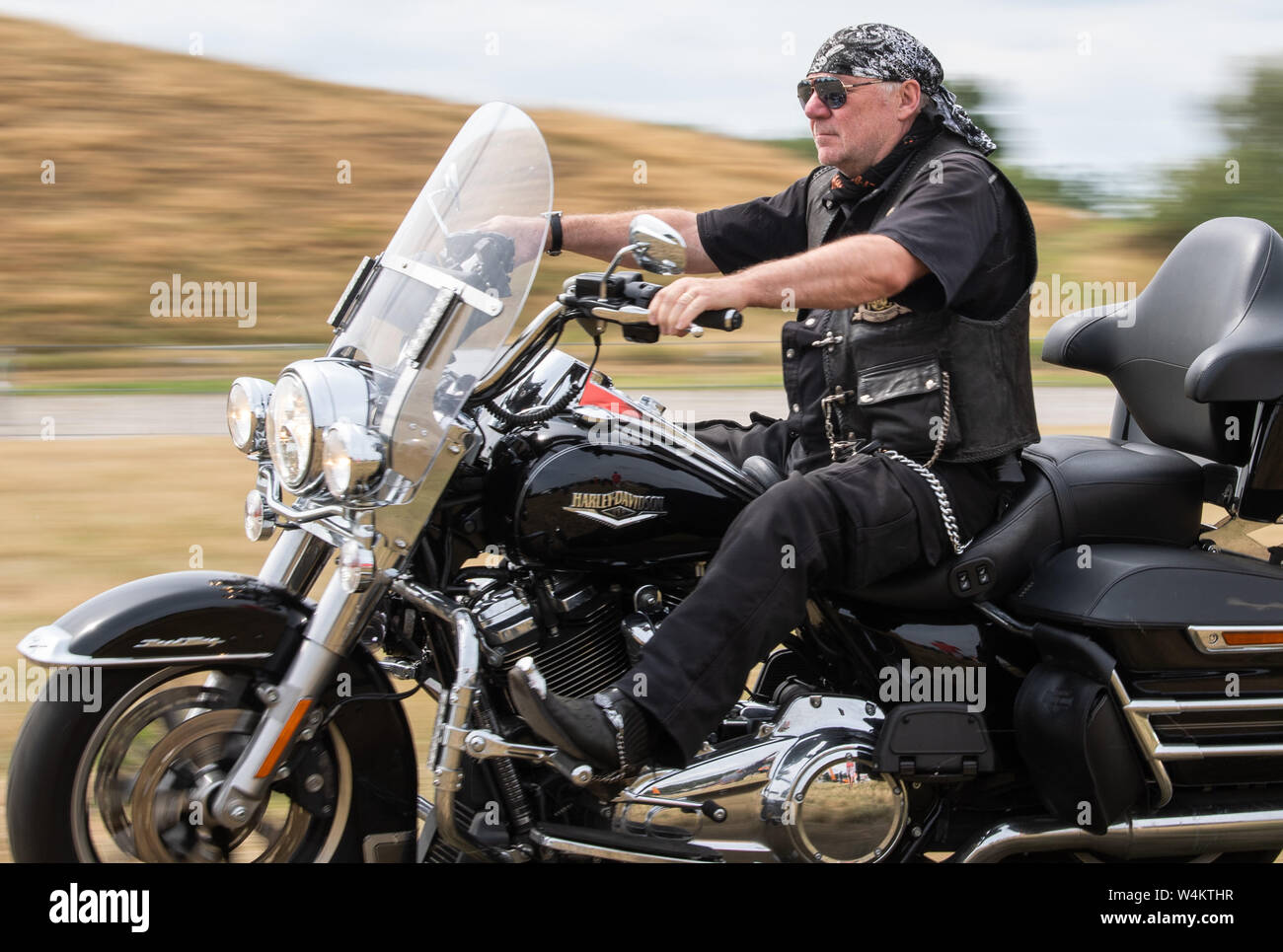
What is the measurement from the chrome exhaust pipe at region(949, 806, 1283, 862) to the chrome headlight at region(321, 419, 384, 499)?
135cm

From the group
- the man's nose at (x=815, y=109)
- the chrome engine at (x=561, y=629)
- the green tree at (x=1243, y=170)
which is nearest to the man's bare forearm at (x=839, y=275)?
the man's nose at (x=815, y=109)

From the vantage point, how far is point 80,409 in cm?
822

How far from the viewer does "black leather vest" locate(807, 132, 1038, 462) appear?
8.96 ft

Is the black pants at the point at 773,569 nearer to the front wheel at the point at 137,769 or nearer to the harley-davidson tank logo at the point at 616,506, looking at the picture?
the harley-davidson tank logo at the point at 616,506

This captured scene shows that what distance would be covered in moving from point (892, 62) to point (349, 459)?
144cm

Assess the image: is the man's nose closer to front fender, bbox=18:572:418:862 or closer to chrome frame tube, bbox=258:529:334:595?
chrome frame tube, bbox=258:529:334:595

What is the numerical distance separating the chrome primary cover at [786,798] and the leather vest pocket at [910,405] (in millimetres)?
574

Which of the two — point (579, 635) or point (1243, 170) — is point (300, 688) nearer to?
point (579, 635)

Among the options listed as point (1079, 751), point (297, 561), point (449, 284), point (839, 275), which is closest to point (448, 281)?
point (449, 284)

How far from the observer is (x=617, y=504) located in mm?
2566

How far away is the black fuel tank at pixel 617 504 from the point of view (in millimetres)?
2527

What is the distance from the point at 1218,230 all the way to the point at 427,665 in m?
1.94
